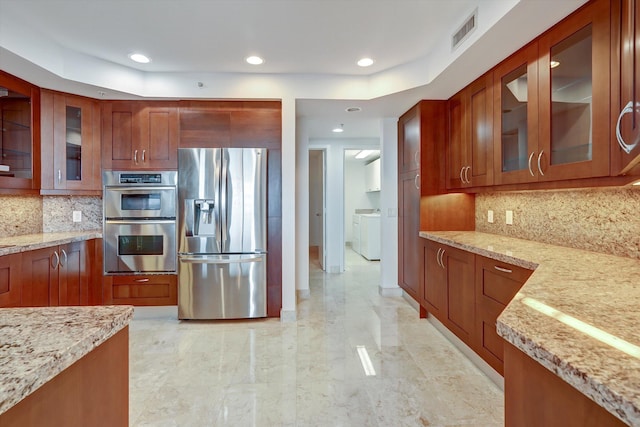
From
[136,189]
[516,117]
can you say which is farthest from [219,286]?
[516,117]

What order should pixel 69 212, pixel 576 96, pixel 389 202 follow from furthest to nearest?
pixel 389 202, pixel 69 212, pixel 576 96

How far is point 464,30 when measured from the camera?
2.21 meters

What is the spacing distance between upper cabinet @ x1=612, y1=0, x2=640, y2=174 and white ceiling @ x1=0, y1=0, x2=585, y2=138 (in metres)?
0.36

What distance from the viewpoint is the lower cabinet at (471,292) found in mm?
1966

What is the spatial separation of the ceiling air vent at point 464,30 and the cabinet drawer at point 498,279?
154 cm

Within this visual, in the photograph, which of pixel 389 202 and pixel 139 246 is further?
pixel 389 202

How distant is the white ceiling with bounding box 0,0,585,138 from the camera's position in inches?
82.7

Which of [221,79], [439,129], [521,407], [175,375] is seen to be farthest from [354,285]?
[521,407]

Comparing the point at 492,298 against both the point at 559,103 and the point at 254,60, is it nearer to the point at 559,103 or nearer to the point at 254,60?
the point at 559,103

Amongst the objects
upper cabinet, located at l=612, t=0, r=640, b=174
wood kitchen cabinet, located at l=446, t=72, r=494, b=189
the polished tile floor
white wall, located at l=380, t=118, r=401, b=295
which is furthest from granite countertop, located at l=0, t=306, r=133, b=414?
white wall, located at l=380, t=118, r=401, b=295

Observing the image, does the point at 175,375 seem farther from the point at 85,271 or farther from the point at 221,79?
the point at 221,79

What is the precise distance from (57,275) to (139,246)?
68 centimetres

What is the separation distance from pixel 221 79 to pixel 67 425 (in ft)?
10.3

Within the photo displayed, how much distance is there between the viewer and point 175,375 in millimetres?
2254
